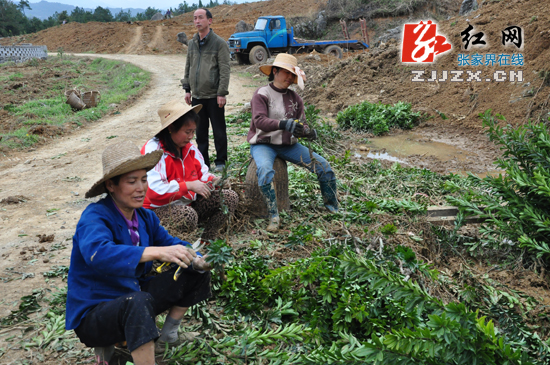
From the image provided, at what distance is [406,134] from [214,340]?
731 centimetres

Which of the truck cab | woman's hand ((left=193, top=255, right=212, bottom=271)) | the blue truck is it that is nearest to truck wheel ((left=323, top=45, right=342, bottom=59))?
the blue truck

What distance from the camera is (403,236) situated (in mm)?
3678

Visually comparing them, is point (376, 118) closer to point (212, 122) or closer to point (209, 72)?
point (212, 122)

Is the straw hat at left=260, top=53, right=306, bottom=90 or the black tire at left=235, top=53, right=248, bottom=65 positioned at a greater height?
the black tire at left=235, top=53, right=248, bottom=65

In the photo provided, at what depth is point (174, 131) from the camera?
3.39 metres

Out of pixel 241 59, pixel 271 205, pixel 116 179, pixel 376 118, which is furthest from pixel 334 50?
pixel 116 179

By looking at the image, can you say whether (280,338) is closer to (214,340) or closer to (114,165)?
(214,340)

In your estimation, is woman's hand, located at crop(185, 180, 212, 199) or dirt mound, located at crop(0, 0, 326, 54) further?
dirt mound, located at crop(0, 0, 326, 54)

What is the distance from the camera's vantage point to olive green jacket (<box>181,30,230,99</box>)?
5.57 m

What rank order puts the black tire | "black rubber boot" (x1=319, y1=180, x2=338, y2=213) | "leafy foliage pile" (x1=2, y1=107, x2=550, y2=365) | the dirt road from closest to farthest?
"leafy foliage pile" (x1=2, y1=107, x2=550, y2=365), the dirt road, "black rubber boot" (x1=319, y1=180, x2=338, y2=213), the black tire

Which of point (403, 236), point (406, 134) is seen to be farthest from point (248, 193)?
point (406, 134)

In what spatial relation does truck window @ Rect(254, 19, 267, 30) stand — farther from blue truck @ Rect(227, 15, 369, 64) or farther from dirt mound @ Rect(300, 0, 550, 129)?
dirt mound @ Rect(300, 0, 550, 129)

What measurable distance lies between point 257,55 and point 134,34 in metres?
16.0

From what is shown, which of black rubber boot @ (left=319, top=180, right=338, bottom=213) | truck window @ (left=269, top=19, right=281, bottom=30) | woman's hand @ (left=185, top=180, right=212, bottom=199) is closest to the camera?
woman's hand @ (left=185, top=180, right=212, bottom=199)
